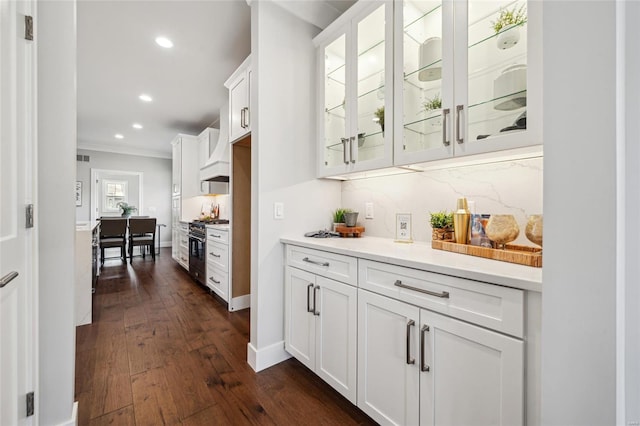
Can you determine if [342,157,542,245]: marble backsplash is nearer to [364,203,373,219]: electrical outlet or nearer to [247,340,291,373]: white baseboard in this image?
[364,203,373,219]: electrical outlet

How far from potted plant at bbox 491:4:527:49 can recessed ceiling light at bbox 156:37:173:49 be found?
2850mm

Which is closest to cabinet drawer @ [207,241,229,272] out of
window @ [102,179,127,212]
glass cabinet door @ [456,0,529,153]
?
Answer: glass cabinet door @ [456,0,529,153]

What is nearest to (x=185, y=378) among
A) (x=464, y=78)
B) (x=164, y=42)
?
(x=464, y=78)

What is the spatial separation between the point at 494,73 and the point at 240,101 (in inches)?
82.9

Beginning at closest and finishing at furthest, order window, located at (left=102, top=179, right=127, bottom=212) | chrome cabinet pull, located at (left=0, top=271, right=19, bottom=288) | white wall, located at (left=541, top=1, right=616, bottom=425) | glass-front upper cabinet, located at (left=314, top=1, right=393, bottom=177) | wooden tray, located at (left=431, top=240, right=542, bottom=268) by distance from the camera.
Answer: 1. white wall, located at (left=541, top=1, right=616, bottom=425)
2. chrome cabinet pull, located at (left=0, top=271, right=19, bottom=288)
3. wooden tray, located at (left=431, top=240, right=542, bottom=268)
4. glass-front upper cabinet, located at (left=314, top=1, right=393, bottom=177)
5. window, located at (left=102, top=179, right=127, bottom=212)

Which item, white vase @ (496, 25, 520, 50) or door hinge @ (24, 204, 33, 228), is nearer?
door hinge @ (24, 204, 33, 228)

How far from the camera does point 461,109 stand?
1329 mm

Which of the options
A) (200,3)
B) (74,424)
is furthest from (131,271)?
(200,3)

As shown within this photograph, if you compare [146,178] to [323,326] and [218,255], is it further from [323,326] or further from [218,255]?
[323,326]

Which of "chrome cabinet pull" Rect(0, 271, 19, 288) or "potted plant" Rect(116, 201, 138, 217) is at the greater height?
"potted plant" Rect(116, 201, 138, 217)

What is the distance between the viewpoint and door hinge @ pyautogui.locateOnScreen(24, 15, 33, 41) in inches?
40.9

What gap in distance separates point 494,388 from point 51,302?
1849 millimetres

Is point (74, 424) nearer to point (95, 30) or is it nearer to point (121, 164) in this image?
point (95, 30)

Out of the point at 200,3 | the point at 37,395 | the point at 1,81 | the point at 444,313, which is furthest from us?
the point at 200,3
